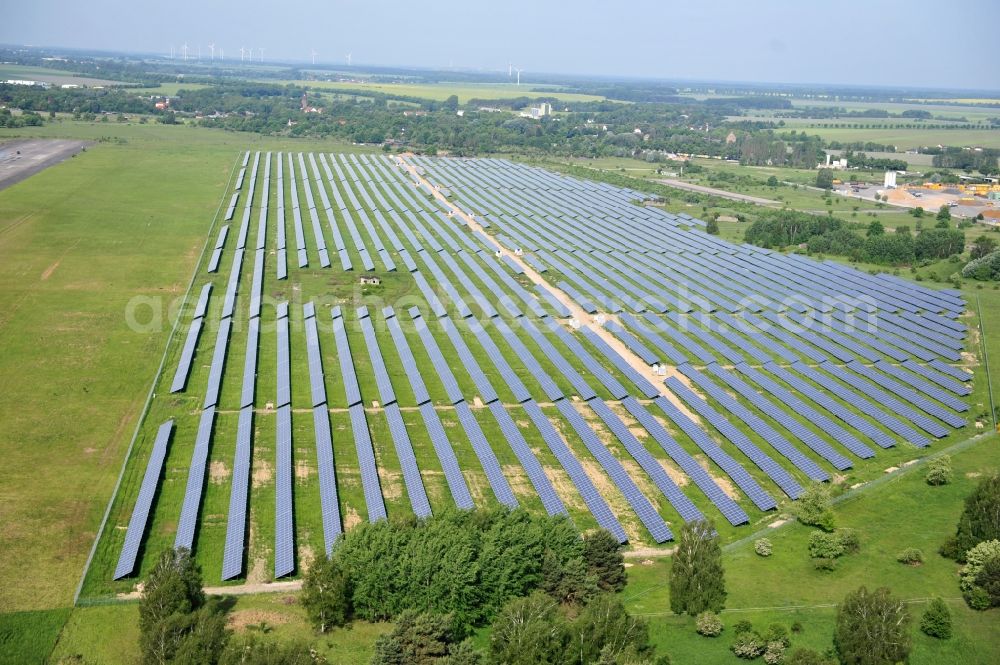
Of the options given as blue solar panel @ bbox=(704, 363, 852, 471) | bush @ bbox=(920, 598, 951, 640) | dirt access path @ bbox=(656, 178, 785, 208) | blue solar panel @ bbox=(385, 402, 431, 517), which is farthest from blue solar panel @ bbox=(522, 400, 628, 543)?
dirt access path @ bbox=(656, 178, 785, 208)

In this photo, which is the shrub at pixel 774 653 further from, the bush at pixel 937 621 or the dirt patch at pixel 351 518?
the dirt patch at pixel 351 518

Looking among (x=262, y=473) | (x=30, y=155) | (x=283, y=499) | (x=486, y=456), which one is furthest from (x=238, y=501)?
(x=30, y=155)

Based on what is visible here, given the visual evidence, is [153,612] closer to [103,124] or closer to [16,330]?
[16,330]

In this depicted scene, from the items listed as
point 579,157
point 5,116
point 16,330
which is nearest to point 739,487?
point 16,330

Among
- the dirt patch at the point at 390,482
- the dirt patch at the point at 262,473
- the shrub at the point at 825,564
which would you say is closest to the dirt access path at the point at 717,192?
the shrub at the point at 825,564

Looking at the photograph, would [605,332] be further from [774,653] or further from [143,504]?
[143,504]

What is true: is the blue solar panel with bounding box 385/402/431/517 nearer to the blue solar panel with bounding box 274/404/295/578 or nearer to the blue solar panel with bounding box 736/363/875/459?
the blue solar panel with bounding box 274/404/295/578
